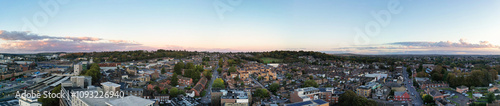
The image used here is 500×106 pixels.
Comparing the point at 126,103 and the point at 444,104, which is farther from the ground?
the point at 126,103

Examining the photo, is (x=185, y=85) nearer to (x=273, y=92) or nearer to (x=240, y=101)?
(x=273, y=92)

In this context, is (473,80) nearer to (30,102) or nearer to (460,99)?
(460,99)

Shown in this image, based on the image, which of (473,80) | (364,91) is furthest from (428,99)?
(473,80)

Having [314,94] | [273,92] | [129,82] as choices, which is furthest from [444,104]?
[129,82]

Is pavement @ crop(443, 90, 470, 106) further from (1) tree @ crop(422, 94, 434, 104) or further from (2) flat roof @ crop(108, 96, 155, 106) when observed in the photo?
(2) flat roof @ crop(108, 96, 155, 106)

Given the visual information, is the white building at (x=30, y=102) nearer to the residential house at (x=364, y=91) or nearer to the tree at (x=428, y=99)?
the residential house at (x=364, y=91)

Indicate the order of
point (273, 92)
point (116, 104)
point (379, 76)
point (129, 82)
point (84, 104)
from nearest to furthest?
point (116, 104) → point (84, 104) → point (273, 92) → point (129, 82) → point (379, 76)

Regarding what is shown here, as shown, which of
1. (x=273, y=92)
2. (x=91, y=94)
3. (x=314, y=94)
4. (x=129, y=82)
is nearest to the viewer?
(x=91, y=94)

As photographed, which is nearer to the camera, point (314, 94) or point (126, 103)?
point (126, 103)

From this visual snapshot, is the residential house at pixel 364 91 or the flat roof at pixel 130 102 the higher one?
the flat roof at pixel 130 102

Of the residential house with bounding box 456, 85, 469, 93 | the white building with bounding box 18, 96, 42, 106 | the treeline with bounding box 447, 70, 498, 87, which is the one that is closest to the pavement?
the residential house with bounding box 456, 85, 469, 93

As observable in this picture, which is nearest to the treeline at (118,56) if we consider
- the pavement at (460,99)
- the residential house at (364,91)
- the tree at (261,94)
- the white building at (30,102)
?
the white building at (30,102)
